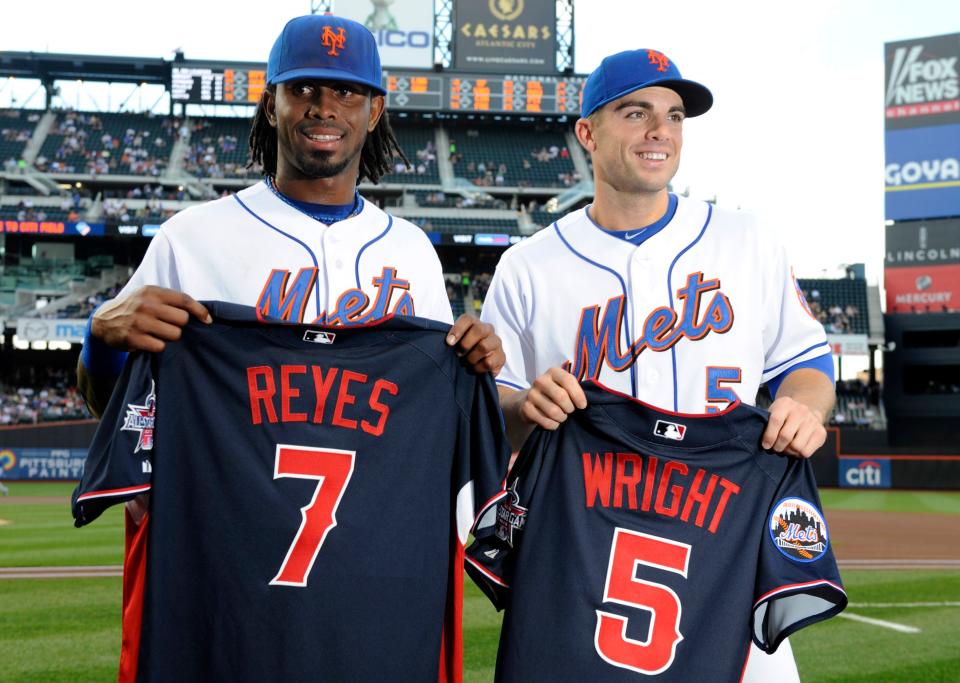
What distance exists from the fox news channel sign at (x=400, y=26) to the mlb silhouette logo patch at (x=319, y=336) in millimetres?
33450

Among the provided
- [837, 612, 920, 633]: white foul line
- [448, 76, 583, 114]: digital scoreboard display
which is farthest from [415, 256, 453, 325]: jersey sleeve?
[448, 76, 583, 114]: digital scoreboard display

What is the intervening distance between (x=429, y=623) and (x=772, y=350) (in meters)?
1.24

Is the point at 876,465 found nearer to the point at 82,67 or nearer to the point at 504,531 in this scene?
the point at 504,531

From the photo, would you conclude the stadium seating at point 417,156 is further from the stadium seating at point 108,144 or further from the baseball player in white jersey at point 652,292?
the baseball player in white jersey at point 652,292

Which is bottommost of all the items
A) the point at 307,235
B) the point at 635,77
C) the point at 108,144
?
the point at 307,235

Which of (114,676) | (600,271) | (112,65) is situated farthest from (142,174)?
(600,271)

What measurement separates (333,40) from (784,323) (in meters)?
1.46

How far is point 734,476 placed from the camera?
7.67ft

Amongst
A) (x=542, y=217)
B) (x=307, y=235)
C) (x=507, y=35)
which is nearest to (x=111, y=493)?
(x=307, y=235)

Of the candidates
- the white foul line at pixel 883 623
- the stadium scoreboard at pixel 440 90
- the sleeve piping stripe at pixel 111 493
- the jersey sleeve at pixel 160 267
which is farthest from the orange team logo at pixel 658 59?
the stadium scoreboard at pixel 440 90

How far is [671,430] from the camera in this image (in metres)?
2.34

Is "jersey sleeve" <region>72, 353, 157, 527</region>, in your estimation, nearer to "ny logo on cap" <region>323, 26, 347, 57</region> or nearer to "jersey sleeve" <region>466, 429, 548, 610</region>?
"jersey sleeve" <region>466, 429, 548, 610</region>

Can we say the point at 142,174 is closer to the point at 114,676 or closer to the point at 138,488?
the point at 114,676

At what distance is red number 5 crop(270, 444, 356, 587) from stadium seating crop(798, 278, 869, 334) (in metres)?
28.9
